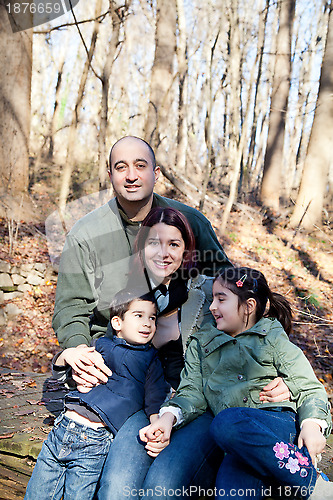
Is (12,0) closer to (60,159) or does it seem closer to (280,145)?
(60,159)

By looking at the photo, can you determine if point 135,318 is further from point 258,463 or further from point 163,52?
point 163,52

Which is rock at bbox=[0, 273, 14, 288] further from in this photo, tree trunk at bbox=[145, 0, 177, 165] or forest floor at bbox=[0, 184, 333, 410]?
tree trunk at bbox=[145, 0, 177, 165]

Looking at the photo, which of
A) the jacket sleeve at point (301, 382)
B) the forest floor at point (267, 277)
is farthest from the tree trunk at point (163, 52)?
the jacket sleeve at point (301, 382)

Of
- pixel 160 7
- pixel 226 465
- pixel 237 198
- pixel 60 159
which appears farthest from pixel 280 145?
pixel 226 465

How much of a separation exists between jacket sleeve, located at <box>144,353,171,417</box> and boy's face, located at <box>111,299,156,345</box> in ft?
0.53

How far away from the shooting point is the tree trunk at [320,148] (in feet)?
39.9

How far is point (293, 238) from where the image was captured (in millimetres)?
12516

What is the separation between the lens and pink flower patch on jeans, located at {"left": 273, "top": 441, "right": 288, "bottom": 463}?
1.99 meters

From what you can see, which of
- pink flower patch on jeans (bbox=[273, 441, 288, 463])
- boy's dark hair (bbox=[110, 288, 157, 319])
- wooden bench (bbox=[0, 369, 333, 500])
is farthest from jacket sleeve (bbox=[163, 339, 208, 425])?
wooden bench (bbox=[0, 369, 333, 500])

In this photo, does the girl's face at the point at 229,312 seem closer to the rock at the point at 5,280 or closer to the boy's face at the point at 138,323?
the boy's face at the point at 138,323

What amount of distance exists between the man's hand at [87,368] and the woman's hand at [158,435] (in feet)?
1.22

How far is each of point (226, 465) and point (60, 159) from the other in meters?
15.4

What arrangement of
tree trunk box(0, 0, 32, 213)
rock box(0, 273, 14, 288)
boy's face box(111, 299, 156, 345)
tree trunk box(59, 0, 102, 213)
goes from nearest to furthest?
boy's face box(111, 299, 156, 345)
rock box(0, 273, 14, 288)
tree trunk box(59, 0, 102, 213)
tree trunk box(0, 0, 32, 213)

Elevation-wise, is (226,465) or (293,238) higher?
(226,465)
